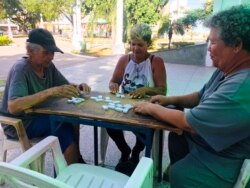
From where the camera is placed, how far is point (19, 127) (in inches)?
82.1

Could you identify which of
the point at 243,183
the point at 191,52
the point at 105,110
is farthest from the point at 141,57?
the point at 191,52

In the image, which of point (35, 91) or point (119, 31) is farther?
point (119, 31)

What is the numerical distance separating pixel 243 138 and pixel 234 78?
32 centimetres

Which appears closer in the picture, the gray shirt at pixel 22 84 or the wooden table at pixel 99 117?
the wooden table at pixel 99 117

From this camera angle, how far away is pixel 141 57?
2.66 m

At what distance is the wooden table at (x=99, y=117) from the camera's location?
177 cm

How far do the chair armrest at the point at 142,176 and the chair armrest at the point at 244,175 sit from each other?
49 centimetres

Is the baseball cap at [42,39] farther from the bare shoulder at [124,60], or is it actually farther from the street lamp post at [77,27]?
the street lamp post at [77,27]

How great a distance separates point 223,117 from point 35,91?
4.83 ft

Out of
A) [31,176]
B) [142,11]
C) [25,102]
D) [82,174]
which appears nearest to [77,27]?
[142,11]

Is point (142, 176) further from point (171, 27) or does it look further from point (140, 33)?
point (171, 27)

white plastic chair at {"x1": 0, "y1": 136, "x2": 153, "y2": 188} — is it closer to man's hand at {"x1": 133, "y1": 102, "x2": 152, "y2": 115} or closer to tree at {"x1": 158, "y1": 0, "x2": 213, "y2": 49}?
man's hand at {"x1": 133, "y1": 102, "x2": 152, "y2": 115}

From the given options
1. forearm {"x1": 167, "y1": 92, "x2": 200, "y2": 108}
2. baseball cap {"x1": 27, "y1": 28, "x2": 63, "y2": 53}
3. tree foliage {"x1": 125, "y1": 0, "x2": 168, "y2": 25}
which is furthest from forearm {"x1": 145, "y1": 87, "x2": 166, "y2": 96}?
tree foliage {"x1": 125, "y1": 0, "x2": 168, "y2": 25}

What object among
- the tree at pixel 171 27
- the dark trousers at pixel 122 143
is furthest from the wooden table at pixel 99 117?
the tree at pixel 171 27
